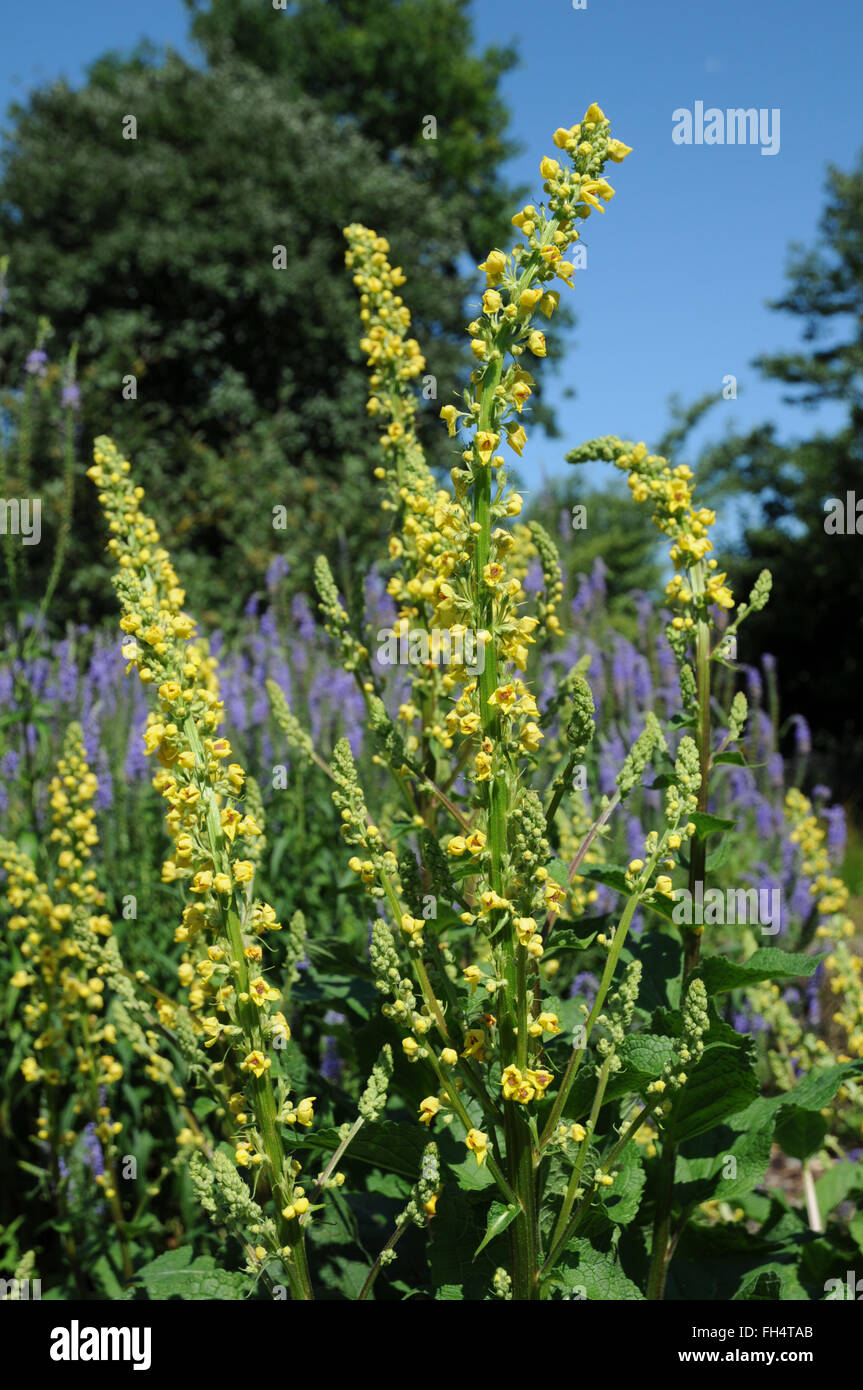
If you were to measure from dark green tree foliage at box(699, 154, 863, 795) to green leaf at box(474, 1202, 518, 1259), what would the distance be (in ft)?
54.4

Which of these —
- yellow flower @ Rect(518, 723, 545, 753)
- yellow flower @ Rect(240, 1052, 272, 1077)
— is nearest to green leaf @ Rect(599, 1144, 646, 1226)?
yellow flower @ Rect(240, 1052, 272, 1077)

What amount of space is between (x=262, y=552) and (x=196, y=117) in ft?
30.3

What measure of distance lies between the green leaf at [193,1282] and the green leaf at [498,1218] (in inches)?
18.2

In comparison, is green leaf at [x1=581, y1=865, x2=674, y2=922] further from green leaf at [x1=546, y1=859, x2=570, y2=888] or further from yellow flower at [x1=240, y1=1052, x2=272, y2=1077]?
yellow flower at [x1=240, y1=1052, x2=272, y2=1077]

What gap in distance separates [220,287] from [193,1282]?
17.8m

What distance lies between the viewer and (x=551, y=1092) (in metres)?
1.79

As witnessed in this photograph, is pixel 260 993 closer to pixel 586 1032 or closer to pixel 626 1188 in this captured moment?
pixel 586 1032

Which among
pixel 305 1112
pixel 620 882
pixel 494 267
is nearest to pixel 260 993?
pixel 305 1112

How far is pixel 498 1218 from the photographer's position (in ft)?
5.00

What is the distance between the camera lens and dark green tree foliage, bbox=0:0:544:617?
16172mm

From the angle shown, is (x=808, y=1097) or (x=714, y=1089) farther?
(x=808, y=1097)

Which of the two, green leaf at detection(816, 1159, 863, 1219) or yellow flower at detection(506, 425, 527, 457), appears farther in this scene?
green leaf at detection(816, 1159, 863, 1219)

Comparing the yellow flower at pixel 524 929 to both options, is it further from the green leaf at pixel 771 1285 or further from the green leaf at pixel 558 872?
the green leaf at pixel 771 1285
